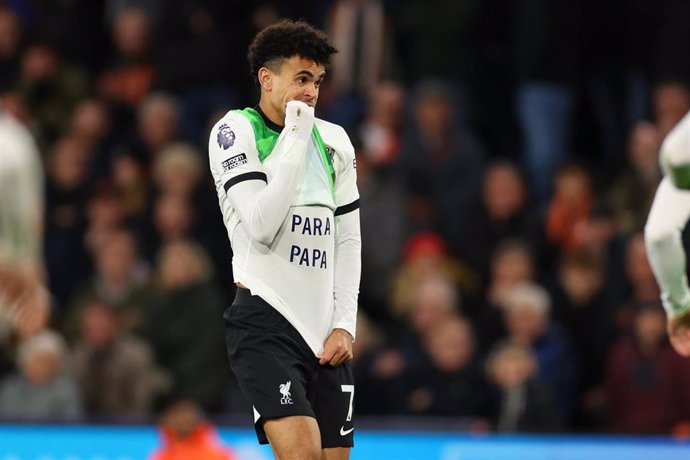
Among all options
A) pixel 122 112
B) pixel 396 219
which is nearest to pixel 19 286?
pixel 396 219

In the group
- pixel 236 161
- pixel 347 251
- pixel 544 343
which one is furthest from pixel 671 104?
pixel 236 161

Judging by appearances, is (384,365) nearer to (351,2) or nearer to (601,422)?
(601,422)

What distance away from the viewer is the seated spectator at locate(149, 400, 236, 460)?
411 inches

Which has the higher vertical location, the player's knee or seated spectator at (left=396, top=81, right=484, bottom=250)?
seated spectator at (left=396, top=81, right=484, bottom=250)

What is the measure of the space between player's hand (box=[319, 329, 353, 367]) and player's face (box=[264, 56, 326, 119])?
0.94m

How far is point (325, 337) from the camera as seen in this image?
609cm

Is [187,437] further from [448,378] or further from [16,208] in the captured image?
[16,208]

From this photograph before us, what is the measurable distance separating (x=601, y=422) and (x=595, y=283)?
1131 millimetres

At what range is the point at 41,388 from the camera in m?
11.4

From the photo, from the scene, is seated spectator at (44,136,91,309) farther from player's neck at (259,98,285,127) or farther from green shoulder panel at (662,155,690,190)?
green shoulder panel at (662,155,690,190)

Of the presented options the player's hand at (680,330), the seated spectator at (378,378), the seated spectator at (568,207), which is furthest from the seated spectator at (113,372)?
the player's hand at (680,330)

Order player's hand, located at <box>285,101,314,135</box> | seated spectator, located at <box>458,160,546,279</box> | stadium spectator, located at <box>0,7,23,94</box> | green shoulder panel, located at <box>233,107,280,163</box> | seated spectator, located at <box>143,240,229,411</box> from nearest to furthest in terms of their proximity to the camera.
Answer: player's hand, located at <box>285,101,314,135</box> < green shoulder panel, located at <box>233,107,280,163</box> < seated spectator, located at <box>143,240,229,411</box> < seated spectator, located at <box>458,160,546,279</box> < stadium spectator, located at <box>0,7,23,94</box>

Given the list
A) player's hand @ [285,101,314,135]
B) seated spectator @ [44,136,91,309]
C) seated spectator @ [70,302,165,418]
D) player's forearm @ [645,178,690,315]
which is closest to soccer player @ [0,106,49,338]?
player's hand @ [285,101,314,135]

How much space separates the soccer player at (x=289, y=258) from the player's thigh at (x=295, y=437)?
0.4 inches
